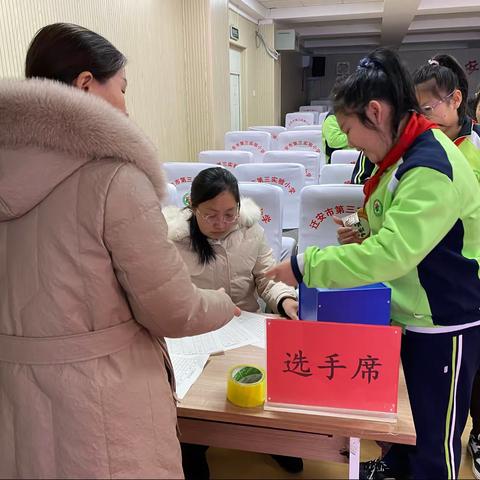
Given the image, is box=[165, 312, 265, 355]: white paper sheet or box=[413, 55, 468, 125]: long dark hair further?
box=[413, 55, 468, 125]: long dark hair

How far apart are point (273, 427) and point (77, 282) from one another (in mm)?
561

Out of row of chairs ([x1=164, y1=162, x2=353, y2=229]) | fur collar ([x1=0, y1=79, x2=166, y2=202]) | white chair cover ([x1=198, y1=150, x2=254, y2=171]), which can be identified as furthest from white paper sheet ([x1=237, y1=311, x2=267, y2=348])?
white chair cover ([x1=198, y1=150, x2=254, y2=171])

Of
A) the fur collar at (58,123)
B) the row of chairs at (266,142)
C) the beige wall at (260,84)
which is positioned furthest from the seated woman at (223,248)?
the beige wall at (260,84)

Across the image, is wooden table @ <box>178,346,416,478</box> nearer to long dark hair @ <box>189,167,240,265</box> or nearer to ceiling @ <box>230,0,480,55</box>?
long dark hair @ <box>189,167,240,265</box>

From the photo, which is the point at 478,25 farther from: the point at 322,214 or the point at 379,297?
the point at 379,297

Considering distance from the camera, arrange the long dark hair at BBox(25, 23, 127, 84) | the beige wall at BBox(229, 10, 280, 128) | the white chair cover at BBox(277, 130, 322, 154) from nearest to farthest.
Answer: the long dark hair at BBox(25, 23, 127, 84), the white chair cover at BBox(277, 130, 322, 154), the beige wall at BBox(229, 10, 280, 128)

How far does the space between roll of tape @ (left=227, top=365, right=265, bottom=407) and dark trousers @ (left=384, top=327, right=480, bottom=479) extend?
0.39 m

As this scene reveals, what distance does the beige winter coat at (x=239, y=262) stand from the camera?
5.54 feet

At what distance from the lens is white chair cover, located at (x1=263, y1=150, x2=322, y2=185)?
3.96 meters

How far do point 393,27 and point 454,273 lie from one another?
32.1ft

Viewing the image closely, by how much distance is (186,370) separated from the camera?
3.96 feet

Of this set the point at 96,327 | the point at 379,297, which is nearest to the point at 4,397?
the point at 96,327

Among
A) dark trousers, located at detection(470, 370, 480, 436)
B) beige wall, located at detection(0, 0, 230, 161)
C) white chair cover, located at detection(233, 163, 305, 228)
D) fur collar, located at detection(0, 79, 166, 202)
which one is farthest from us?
white chair cover, located at detection(233, 163, 305, 228)

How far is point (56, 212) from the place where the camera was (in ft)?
2.41
